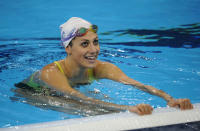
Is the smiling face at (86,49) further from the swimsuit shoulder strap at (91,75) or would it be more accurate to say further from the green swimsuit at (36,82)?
the swimsuit shoulder strap at (91,75)

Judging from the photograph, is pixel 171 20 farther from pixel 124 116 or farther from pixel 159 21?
pixel 124 116

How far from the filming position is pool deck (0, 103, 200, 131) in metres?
2.42

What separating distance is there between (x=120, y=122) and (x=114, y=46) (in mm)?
4869

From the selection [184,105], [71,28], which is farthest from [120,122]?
[71,28]

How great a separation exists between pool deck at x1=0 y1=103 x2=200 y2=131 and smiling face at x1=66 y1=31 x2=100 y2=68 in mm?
1254

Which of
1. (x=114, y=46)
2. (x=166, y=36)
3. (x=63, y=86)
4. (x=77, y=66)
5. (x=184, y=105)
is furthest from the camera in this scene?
(x=166, y=36)

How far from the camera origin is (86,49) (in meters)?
3.75

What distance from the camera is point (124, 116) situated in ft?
8.46

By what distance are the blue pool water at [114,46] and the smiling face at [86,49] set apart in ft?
Answer: 1.95

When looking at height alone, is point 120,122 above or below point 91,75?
below

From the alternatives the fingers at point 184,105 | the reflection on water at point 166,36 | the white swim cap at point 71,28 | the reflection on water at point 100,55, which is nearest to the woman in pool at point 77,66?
the white swim cap at point 71,28

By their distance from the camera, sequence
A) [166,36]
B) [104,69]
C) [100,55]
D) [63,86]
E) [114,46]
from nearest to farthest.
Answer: [63,86]
[104,69]
[100,55]
[114,46]
[166,36]

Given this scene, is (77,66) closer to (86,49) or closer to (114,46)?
(86,49)

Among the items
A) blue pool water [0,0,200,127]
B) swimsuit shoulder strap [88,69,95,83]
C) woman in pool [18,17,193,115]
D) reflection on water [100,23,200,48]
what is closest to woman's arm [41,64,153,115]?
woman in pool [18,17,193,115]
